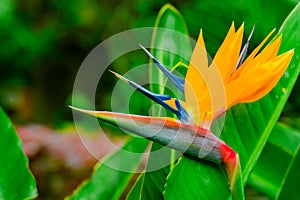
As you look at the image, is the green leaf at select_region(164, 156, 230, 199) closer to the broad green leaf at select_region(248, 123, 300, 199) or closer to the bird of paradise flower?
the bird of paradise flower

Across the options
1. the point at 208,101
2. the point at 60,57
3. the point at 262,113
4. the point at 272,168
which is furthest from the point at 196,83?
the point at 60,57

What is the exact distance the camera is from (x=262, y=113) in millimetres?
909

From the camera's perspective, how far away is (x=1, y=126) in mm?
968

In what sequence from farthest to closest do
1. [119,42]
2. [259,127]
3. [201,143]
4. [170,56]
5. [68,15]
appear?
[68,15]
[119,42]
[170,56]
[259,127]
[201,143]

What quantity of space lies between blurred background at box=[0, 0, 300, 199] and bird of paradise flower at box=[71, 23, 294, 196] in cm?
64

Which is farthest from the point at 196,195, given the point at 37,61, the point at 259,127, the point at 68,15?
the point at 37,61

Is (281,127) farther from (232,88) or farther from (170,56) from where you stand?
(232,88)

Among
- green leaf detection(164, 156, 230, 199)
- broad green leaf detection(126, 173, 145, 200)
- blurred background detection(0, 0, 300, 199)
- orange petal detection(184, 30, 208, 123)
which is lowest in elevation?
blurred background detection(0, 0, 300, 199)

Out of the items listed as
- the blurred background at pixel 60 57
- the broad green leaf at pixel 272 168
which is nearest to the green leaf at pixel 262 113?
the broad green leaf at pixel 272 168

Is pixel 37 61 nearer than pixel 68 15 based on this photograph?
No

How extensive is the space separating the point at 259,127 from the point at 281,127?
37 centimetres

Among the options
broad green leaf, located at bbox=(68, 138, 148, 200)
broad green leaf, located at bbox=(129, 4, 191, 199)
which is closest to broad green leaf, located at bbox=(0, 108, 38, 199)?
broad green leaf, located at bbox=(68, 138, 148, 200)

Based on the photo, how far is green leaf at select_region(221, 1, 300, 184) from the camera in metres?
0.87

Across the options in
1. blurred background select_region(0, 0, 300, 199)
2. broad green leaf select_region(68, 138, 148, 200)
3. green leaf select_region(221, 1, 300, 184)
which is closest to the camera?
green leaf select_region(221, 1, 300, 184)
